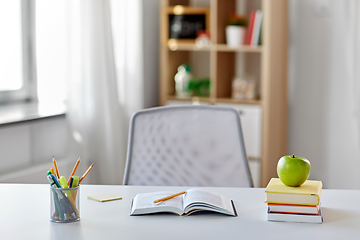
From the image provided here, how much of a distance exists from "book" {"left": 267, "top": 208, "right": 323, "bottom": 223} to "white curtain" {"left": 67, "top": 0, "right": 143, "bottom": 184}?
67.2 inches

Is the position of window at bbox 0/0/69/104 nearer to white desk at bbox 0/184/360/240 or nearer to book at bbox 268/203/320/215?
white desk at bbox 0/184/360/240

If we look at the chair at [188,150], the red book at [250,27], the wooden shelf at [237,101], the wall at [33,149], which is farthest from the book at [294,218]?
the red book at [250,27]

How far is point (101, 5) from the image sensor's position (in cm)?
271

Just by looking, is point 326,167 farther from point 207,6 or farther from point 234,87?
point 207,6

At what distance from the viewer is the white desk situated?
1021 mm

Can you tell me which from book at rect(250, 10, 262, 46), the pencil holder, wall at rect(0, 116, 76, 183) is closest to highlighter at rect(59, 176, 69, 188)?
the pencil holder

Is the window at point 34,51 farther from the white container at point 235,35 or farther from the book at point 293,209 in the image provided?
the book at point 293,209

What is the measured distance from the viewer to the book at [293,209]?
3.60ft

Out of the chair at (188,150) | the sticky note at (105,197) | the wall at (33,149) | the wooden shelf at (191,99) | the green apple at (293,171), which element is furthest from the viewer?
the wooden shelf at (191,99)

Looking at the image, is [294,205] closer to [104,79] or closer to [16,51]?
[104,79]

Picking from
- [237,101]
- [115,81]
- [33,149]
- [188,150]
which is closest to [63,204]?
[188,150]

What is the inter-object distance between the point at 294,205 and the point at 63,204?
0.53 metres

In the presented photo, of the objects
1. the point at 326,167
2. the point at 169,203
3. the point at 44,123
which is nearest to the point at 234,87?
the point at 326,167

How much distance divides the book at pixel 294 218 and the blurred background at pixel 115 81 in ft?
5.00
